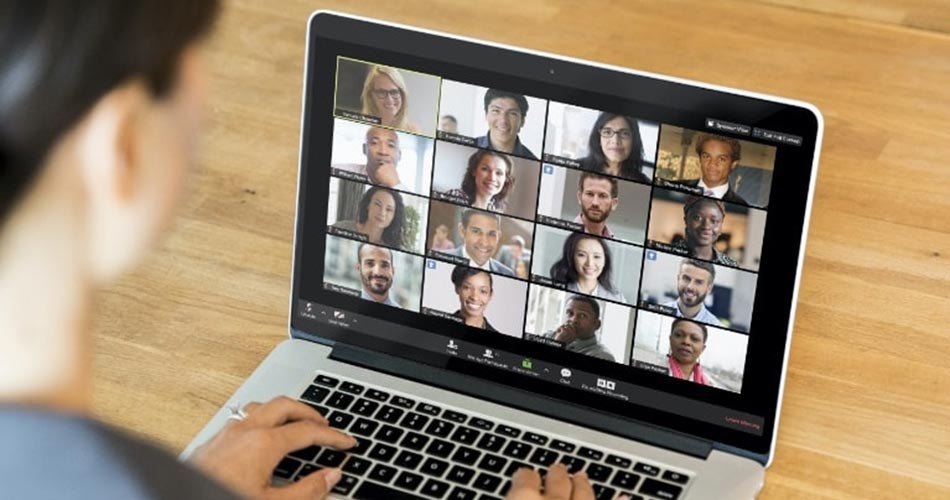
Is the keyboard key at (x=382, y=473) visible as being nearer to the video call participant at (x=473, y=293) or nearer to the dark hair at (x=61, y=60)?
the video call participant at (x=473, y=293)

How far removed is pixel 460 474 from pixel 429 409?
0.27 feet

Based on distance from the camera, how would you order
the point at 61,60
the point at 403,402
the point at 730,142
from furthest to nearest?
the point at 403,402, the point at 730,142, the point at 61,60

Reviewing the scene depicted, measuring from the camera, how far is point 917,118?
1.83 m

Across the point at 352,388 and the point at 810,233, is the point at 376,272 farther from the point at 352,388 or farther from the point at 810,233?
the point at 810,233

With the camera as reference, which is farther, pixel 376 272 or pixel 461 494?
pixel 376 272

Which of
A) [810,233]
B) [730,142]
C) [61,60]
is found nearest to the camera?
[61,60]

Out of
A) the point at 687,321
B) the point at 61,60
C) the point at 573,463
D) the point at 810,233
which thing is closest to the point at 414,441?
the point at 573,463

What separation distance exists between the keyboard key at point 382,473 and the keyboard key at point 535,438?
110 millimetres

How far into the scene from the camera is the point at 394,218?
1.23 metres

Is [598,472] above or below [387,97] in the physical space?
below

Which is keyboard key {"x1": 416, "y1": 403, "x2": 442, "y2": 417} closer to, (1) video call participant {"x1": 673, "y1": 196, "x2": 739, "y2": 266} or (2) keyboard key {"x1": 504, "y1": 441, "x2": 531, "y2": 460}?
(2) keyboard key {"x1": 504, "y1": 441, "x2": 531, "y2": 460}

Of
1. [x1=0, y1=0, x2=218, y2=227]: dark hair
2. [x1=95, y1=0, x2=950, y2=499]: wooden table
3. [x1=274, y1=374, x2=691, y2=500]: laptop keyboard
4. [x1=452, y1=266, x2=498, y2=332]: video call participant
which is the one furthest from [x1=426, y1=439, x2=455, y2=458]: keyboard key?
[x1=0, y1=0, x2=218, y2=227]: dark hair

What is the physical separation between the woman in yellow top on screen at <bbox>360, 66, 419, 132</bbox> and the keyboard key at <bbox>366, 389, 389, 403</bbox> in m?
0.21

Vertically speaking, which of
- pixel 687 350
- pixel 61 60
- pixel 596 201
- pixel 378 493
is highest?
pixel 61 60
